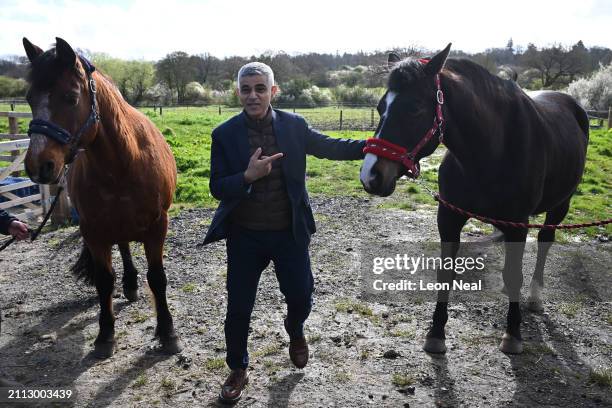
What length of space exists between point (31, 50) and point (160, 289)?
1.99 metres

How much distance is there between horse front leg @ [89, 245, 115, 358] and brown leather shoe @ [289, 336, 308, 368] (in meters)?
1.53

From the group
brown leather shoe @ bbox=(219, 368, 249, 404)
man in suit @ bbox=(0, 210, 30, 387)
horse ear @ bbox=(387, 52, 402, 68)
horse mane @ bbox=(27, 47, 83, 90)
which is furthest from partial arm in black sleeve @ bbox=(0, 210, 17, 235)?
horse ear @ bbox=(387, 52, 402, 68)

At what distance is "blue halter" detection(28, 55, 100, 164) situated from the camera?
2566mm

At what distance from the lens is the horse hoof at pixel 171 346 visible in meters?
3.55

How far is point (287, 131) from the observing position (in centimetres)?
281

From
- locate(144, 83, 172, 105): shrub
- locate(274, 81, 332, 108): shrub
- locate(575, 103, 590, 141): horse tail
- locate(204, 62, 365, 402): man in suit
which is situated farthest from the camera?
locate(144, 83, 172, 105): shrub

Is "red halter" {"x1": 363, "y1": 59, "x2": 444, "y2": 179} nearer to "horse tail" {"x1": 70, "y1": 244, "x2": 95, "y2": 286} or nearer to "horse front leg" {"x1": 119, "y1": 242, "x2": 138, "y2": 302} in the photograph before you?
"horse front leg" {"x1": 119, "y1": 242, "x2": 138, "y2": 302}

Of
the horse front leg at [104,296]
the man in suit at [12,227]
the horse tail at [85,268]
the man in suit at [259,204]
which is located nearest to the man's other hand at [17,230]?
the man in suit at [12,227]

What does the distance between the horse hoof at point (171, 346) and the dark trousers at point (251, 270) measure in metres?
Result: 0.83

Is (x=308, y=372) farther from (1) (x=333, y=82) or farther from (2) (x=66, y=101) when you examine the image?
(1) (x=333, y=82)

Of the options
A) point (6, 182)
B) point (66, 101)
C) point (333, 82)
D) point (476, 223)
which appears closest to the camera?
point (66, 101)

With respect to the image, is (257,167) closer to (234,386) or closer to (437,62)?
(437,62)

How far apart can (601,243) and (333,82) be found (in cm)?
5161

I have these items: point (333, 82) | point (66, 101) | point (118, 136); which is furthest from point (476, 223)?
point (333, 82)
